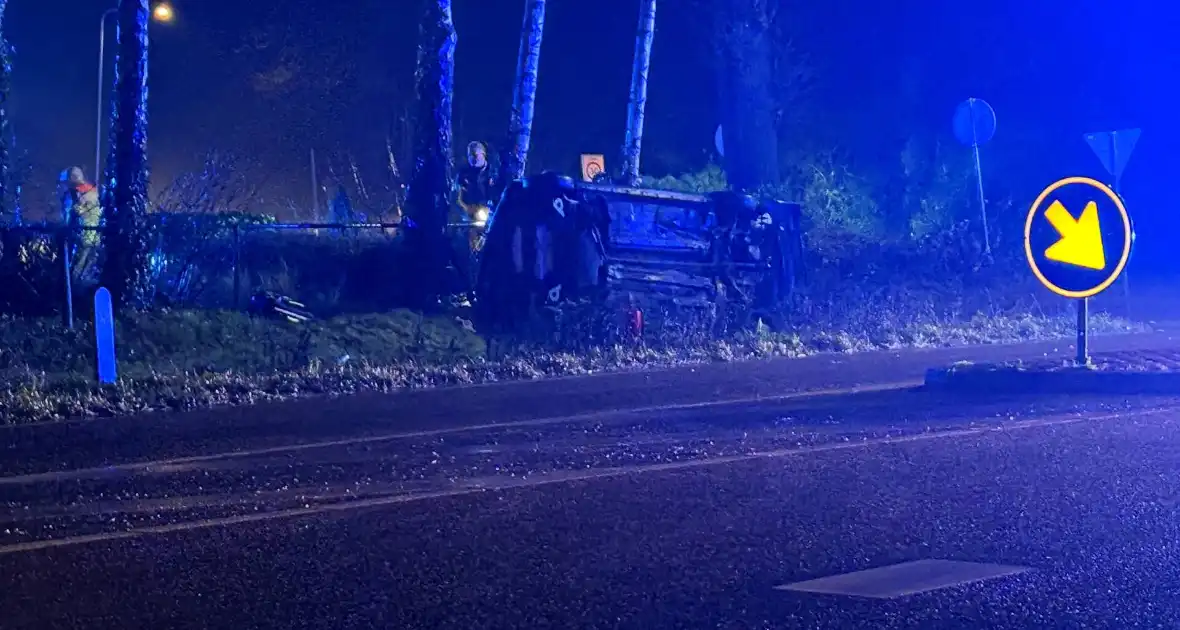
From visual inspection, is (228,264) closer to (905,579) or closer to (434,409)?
(434,409)

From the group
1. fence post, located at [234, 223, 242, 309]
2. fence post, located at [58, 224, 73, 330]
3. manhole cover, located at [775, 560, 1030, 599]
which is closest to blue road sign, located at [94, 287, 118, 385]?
fence post, located at [58, 224, 73, 330]

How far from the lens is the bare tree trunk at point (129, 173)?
16.9 meters

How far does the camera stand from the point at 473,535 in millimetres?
6383

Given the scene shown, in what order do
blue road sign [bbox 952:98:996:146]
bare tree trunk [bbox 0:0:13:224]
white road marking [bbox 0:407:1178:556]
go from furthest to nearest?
blue road sign [bbox 952:98:996:146], bare tree trunk [bbox 0:0:13:224], white road marking [bbox 0:407:1178:556]

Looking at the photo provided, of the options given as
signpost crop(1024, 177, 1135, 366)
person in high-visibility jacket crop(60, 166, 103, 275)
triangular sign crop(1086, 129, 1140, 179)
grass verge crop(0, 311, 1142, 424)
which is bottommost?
grass verge crop(0, 311, 1142, 424)

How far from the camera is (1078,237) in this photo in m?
11.3

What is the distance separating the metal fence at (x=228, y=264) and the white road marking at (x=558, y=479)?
9.60 meters

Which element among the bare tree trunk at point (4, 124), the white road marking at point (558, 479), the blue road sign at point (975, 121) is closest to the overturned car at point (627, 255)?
the blue road sign at point (975, 121)

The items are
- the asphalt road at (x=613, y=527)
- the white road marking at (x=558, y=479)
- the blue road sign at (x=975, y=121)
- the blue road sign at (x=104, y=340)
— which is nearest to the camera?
the asphalt road at (x=613, y=527)

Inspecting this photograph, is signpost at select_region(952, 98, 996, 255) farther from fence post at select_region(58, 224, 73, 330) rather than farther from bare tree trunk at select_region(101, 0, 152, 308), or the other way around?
fence post at select_region(58, 224, 73, 330)

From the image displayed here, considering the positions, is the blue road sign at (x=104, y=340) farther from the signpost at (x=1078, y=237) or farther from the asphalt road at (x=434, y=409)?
the signpost at (x=1078, y=237)

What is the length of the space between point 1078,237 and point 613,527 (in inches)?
244

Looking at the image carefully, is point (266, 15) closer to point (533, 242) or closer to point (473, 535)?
point (533, 242)

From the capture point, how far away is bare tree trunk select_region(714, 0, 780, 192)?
24.8 m
